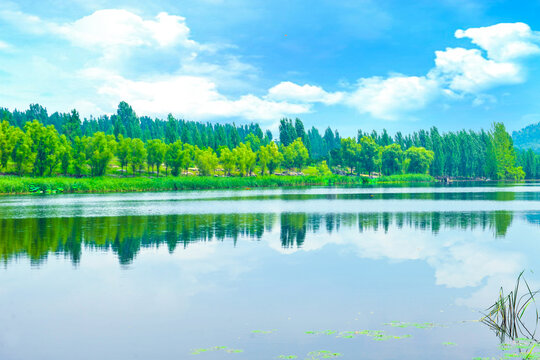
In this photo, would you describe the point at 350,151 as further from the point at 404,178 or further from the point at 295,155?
the point at 404,178

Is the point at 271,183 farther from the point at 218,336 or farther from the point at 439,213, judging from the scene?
the point at 218,336

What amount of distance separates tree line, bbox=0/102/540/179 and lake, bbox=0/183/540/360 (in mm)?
82732

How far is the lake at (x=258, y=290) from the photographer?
402 inches

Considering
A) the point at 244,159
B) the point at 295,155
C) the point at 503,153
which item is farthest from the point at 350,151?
the point at 503,153

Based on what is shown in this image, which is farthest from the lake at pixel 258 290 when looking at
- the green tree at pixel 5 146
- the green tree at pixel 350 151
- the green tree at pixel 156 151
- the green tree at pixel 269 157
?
the green tree at pixel 350 151

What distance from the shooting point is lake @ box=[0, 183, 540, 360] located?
10203 mm

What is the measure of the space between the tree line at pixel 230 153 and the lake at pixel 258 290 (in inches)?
3257

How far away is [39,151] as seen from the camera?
4077 inches

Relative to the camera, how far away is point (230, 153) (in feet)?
431

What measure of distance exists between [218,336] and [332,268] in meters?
8.13

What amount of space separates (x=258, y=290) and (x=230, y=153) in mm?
117352

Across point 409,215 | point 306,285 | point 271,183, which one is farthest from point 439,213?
point 271,183

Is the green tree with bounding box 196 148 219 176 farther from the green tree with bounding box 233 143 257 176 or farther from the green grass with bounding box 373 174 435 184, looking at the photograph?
the green grass with bounding box 373 174 435 184

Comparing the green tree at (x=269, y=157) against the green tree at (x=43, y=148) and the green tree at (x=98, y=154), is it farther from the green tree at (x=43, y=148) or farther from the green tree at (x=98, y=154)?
the green tree at (x=43, y=148)
